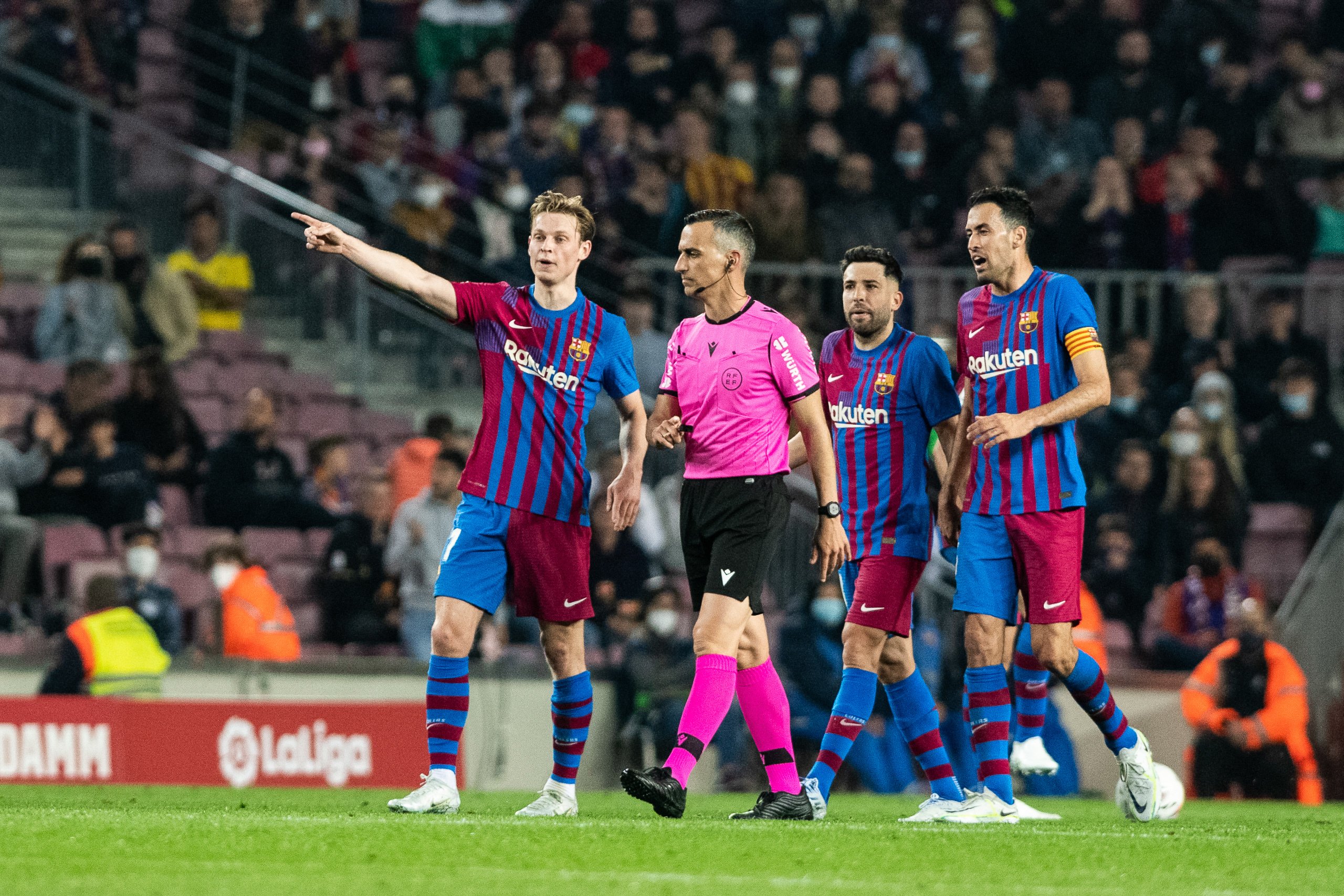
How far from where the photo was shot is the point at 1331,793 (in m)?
13.2

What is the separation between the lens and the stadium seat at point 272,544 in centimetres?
1416

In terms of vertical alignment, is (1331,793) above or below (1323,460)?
below

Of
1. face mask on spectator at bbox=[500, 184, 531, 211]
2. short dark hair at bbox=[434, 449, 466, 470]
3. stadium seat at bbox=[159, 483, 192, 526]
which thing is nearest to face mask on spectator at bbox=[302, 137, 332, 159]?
face mask on spectator at bbox=[500, 184, 531, 211]

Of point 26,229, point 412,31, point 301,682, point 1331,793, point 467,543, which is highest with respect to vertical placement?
point 412,31

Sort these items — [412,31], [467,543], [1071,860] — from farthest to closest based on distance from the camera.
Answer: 1. [412,31]
2. [467,543]
3. [1071,860]

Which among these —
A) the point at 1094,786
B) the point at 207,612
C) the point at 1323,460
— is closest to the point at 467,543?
the point at 207,612

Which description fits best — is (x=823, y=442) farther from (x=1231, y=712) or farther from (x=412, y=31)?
(x=412, y=31)

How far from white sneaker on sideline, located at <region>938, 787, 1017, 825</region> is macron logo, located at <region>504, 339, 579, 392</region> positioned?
2.24 m

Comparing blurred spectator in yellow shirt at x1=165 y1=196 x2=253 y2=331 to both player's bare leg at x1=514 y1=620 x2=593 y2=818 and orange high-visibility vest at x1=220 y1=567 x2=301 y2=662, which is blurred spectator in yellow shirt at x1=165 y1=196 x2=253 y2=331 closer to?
orange high-visibility vest at x1=220 y1=567 x2=301 y2=662

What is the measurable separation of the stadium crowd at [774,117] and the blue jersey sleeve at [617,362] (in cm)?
832

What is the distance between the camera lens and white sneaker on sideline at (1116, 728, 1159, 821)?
8.08 m

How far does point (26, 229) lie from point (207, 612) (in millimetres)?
4578

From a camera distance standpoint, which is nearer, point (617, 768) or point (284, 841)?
point (284, 841)

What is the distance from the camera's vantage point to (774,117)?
17.7m
